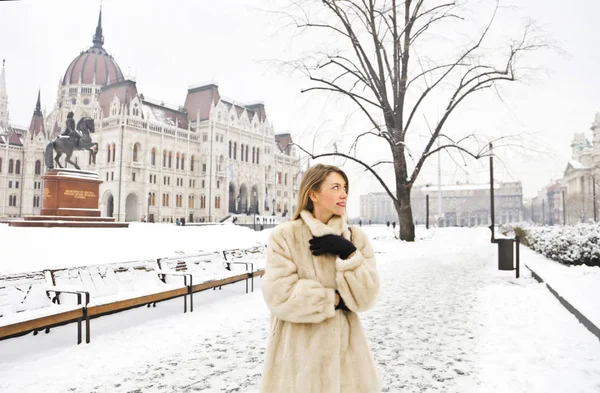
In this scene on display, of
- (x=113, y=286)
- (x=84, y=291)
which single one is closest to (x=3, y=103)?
(x=113, y=286)

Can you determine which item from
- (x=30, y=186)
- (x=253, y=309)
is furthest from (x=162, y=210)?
(x=253, y=309)

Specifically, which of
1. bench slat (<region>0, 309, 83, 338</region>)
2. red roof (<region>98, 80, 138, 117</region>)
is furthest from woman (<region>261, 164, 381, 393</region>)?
red roof (<region>98, 80, 138, 117</region>)

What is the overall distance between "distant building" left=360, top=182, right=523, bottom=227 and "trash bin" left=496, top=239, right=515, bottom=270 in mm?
76357

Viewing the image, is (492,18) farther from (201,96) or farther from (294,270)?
(201,96)

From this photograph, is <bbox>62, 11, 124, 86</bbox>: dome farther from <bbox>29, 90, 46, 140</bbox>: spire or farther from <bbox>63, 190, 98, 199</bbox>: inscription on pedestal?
<bbox>63, 190, 98, 199</bbox>: inscription on pedestal

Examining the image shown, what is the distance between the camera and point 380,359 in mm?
4672

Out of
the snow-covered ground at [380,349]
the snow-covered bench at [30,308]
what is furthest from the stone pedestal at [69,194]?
the snow-covered bench at [30,308]

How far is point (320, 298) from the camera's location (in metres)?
2.12

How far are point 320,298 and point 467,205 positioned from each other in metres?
105

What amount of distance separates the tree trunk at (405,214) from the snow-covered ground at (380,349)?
39.8 feet

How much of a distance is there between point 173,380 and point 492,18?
19838mm

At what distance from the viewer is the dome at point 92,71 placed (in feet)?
245

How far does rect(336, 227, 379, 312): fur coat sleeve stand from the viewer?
7.06 ft

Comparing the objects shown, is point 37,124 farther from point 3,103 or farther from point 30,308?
point 30,308
